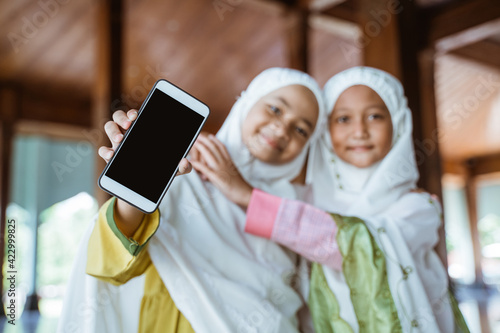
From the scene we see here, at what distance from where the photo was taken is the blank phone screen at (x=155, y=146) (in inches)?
31.4

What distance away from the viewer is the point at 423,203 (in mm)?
1241

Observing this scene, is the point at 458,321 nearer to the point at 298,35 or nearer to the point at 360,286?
the point at 360,286

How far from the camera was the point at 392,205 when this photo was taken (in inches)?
49.7

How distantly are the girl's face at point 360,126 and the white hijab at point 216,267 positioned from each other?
9 cm

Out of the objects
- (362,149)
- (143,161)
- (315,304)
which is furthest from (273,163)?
(143,161)

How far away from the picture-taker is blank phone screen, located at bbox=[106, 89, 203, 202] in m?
0.80

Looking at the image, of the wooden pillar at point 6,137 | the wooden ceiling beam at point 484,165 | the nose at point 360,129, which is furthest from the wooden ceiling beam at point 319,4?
the wooden ceiling beam at point 484,165

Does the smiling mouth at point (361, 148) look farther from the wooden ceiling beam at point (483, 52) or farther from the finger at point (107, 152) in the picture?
the wooden ceiling beam at point (483, 52)

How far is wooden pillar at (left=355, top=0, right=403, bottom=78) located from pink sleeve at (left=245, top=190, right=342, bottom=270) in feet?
5.28

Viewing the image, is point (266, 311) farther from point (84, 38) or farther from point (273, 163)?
point (84, 38)

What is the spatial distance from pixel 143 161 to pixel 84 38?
13.8 feet

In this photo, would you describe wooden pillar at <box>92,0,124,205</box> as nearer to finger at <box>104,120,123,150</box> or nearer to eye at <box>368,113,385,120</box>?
eye at <box>368,113,385,120</box>

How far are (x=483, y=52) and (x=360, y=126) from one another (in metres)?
4.52

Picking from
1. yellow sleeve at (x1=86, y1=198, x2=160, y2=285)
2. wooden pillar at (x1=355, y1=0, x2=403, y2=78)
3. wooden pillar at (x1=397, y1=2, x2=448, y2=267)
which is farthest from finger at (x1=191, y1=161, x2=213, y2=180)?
wooden pillar at (x1=355, y1=0, x2=403, y2=78)
